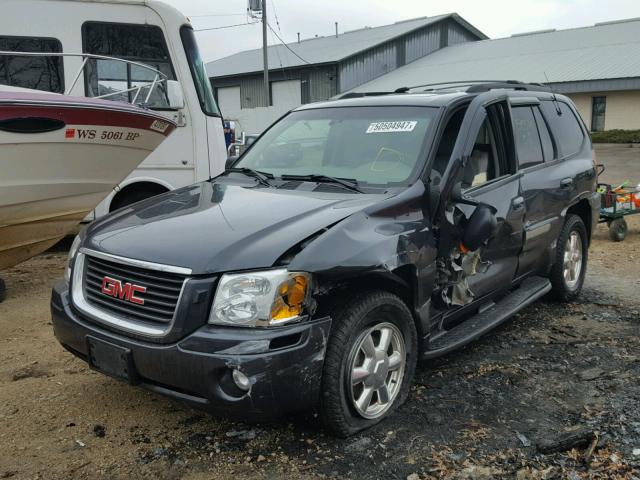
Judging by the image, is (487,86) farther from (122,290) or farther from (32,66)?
(32,66)

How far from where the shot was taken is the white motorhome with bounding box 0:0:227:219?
679 cm

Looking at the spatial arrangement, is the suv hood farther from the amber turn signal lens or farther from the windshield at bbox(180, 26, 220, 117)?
the windshield at bbox(180, 26, 220, 117)

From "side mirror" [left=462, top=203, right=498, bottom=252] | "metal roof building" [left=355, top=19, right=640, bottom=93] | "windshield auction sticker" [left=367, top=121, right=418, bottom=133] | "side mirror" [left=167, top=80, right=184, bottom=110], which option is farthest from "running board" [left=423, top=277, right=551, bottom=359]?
"metal roof building" [left=355, top=19, right=640, bottom=93]

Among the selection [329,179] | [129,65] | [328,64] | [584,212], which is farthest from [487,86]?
[328,64]

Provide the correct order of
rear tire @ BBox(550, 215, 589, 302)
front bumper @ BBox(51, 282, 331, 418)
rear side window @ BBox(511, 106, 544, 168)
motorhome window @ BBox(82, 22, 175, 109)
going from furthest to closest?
1. motorhome window @ BBox(82, 22, 175, 109)
2. rear tire @ BBox(550, 215, 589, 302)
3. rear side window @ BBox(511, 106, 544, 168)
4. front bumper @ BBox(51, 282, 331, 418)

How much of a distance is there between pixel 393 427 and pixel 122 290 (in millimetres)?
1604

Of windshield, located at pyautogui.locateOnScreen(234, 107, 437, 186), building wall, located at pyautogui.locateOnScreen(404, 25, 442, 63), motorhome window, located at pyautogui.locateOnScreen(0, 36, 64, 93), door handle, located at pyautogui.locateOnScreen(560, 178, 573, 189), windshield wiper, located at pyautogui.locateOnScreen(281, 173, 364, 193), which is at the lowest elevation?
door handle, located at pyautogui.locateOnScreen(560, 178, 573, 189)

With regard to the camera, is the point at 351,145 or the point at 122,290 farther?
the point at 351,145

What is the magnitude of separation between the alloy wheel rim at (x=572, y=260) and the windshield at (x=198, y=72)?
14.3ft

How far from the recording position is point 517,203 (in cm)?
439

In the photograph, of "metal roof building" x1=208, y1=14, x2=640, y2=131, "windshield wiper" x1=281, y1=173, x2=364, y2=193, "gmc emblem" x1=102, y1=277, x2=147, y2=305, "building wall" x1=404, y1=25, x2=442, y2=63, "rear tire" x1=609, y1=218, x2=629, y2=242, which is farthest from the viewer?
"building wall" x1=404, y1=25, x2=442, y2=63

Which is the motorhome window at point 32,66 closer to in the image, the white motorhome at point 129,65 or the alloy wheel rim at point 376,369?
the white motorhome at point 129,65

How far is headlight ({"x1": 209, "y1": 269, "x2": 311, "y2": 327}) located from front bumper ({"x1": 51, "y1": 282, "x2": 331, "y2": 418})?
0.05 m

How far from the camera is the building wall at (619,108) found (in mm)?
25734
